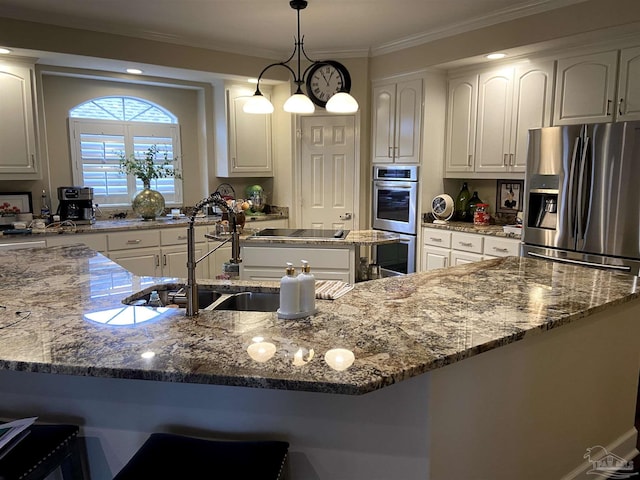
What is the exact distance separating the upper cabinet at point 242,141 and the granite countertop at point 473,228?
6.49ft

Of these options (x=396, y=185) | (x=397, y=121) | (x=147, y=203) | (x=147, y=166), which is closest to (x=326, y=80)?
(x=397, y=121)

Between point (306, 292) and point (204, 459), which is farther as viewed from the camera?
point (306, 292)

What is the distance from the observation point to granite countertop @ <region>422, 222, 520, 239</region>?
399 cm

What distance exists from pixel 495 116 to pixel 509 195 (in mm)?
798

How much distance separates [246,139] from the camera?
5.29 meters

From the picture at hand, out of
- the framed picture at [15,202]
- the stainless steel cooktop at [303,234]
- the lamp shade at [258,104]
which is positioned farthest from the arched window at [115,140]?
the lamp shade at [258,104]

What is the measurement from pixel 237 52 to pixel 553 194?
3243mm

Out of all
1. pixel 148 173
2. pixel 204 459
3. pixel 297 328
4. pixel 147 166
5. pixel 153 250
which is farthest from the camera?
pixel 147 166

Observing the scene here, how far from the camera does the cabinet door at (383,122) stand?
4.79 metres

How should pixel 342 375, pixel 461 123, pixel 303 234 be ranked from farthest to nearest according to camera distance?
pixel 461 123 → pixel 303 234 → pixel 342 375

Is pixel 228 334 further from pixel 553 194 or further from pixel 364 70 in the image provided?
pixel 364 70

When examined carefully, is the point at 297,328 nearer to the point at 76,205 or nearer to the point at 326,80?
the point at 76,205

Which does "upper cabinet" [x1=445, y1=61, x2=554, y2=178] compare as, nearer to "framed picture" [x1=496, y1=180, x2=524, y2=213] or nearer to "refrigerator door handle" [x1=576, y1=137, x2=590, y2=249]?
"framed picture" [x1=496, y1=180, x2=524, y2=213]

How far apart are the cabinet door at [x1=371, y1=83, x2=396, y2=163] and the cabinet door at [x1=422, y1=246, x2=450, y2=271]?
982 millimetres
